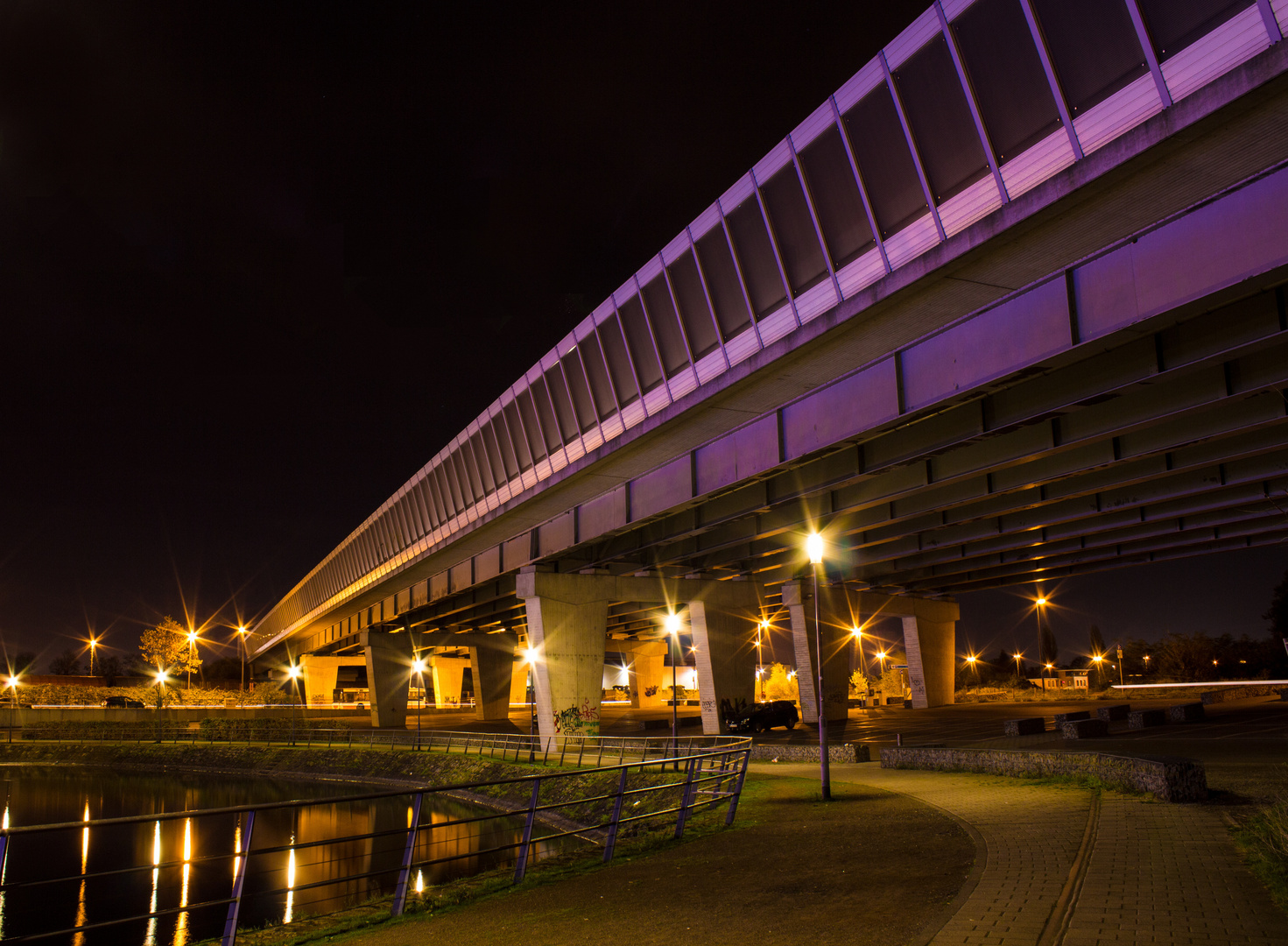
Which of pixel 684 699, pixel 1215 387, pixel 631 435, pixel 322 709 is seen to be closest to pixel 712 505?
pixel 631 435

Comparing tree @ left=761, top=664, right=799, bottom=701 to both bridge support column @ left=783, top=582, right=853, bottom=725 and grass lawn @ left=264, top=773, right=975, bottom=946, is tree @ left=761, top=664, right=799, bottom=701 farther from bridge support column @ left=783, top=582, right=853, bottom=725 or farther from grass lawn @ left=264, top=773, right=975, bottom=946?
grass lawn @ left=264, top=773, right=975, bottom=946

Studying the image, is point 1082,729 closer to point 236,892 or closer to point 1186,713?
point 1186,713

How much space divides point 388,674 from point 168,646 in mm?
46831

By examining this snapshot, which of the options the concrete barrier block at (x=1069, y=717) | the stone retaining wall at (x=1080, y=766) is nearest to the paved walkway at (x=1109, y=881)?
the stone retaining wall at (x=1080, y=766)

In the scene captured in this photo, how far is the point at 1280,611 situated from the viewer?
8988 centimetres

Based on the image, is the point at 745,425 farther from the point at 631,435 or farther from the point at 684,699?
the point at 684,699

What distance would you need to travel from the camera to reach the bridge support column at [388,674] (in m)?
67.1

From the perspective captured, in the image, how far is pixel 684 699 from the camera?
360 ft

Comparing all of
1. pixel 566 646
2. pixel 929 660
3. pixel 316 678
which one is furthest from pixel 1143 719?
pixel 316 678

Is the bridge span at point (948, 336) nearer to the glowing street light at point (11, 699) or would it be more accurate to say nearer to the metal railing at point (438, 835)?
the metal railing at point (438, 835)

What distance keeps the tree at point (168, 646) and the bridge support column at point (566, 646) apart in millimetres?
79610

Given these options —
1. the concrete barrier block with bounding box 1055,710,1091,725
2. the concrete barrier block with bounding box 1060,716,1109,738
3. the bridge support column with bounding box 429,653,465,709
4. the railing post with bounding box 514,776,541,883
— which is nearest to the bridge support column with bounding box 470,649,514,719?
the bridge support column with bounding box 429,653,465,709

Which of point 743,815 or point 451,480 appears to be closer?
point 743,815

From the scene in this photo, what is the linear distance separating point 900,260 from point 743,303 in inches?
177
